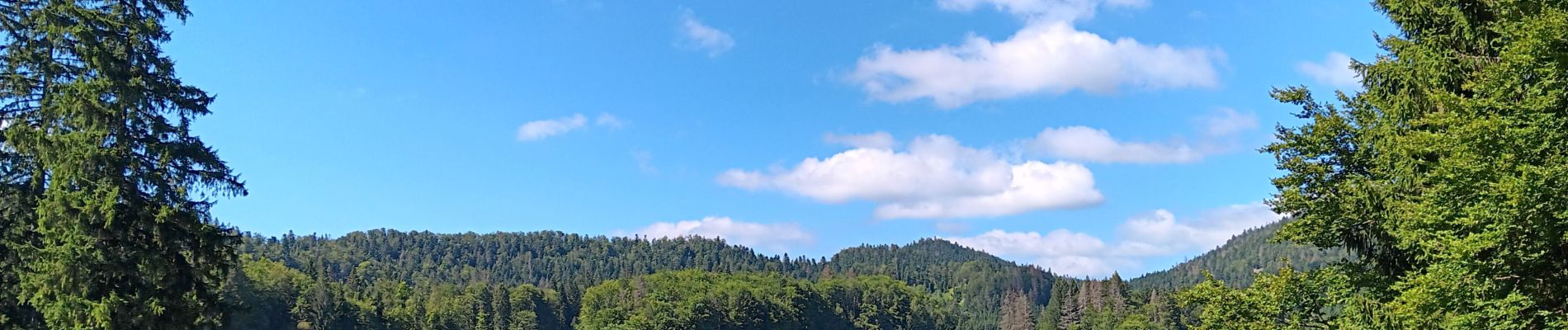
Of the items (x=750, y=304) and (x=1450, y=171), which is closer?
(x=1450, y=171)

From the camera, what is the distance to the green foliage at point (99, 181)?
20172 mm

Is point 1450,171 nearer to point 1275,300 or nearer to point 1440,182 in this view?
point 1440,182

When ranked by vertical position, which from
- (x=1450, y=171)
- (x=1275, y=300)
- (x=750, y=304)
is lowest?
(x=1275, y=300)

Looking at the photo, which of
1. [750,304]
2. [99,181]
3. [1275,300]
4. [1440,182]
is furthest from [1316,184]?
[750,304]

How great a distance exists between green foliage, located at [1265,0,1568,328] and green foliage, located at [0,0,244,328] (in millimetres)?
24685

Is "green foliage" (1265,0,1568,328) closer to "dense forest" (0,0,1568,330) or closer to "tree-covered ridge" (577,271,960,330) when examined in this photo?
"dense forest" (0,0,1568,330)

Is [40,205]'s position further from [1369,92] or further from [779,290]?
[779,290]


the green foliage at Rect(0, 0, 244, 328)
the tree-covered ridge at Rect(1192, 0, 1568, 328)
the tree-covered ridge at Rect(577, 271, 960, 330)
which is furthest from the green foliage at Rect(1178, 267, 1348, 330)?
the tree-covered ridge at Rect(577, 271, 960, 330)

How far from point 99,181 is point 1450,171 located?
25649 millimetres

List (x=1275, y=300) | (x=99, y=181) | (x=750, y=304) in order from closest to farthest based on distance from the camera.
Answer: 1. (x=99, y=181)
2. (x=1275, y=300)
3. (x=750, y=304)

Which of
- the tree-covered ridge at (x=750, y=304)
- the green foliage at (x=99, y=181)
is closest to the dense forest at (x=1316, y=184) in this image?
the green foliage at (x=99, y=181)

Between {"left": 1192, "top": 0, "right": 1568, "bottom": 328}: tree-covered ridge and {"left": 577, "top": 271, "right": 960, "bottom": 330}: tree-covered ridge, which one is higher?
{"left": 577, "top": 271, "right": 960, "bottom": 330}: tree-covered ridge

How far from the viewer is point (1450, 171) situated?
17469mm

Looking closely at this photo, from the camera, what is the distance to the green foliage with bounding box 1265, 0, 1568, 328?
1631cm
